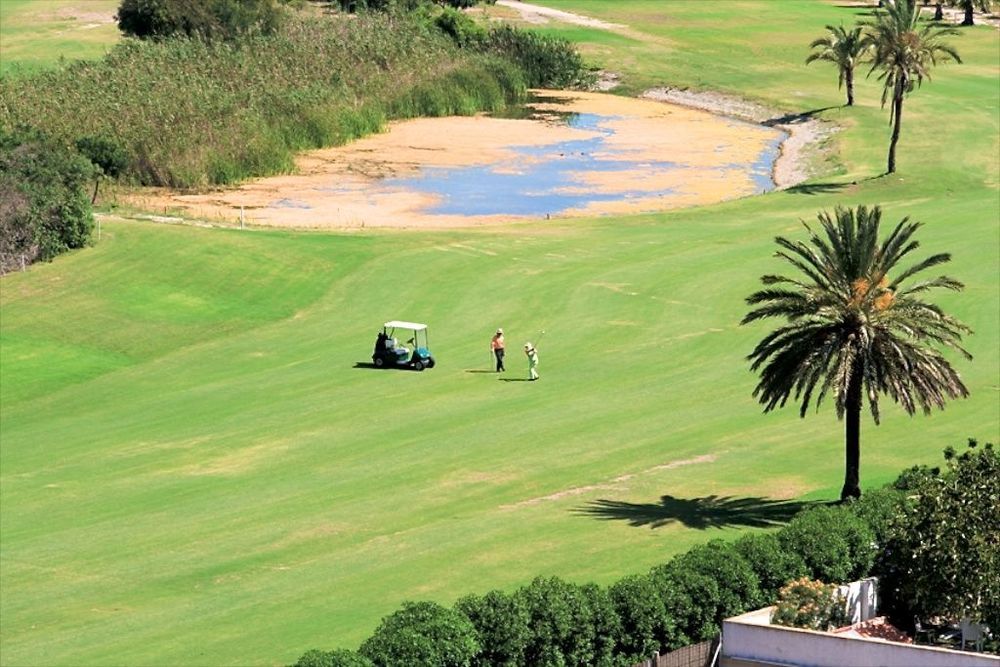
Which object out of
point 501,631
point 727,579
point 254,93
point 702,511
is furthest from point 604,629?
point 254,93

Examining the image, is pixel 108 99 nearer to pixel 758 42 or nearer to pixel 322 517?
pixel 322 517

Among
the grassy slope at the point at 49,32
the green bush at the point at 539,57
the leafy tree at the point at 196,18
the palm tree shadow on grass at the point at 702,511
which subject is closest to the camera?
the palm tree shadow on grass at the point at 702,511

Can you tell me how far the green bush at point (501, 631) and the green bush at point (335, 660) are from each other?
300cm

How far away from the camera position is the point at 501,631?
120 feet

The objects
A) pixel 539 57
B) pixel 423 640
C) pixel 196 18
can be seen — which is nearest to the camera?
pixel 423 640

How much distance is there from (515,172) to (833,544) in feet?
245

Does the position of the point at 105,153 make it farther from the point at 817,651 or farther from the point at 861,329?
the point at 817,651

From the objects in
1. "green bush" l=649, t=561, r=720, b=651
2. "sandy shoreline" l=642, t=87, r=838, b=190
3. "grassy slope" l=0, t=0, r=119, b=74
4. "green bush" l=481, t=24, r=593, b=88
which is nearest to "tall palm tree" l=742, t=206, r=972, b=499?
"green bush" l=649, t=561, r=720, b=651

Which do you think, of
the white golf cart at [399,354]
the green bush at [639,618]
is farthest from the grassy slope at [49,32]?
the green bush at [639,618]

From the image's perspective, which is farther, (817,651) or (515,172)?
(515,172)

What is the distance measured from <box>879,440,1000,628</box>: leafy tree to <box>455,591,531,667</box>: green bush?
8.35 meters

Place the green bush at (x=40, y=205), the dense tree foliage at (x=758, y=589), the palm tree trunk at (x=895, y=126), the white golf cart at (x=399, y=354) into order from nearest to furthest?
the dense tree foliage at (x=758, y=589)
the white golf cart at (x=399, y=354)
the green bush at (x=40, y=205)
the palm tree trunk at (x=895, y=126)

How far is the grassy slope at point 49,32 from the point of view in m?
142

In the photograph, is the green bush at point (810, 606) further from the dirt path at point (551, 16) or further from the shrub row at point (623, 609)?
the dirt path at point (551, 16)
